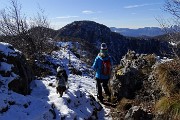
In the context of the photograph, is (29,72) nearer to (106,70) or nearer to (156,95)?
(106,70)

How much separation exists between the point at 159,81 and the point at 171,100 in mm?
1408

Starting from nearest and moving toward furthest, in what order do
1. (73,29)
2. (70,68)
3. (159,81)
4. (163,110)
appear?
(163,110) → (159,81) → (70,68) → (73,29)

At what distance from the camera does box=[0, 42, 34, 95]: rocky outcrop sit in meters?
9.73

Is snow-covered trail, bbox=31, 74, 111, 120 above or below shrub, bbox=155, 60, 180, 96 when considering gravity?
below

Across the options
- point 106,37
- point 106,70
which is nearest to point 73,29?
point 106,37

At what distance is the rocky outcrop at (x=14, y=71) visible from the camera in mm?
9734

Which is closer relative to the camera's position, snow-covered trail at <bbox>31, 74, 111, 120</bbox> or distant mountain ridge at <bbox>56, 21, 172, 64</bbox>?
snow-covered trail at <bbox>31, 74, 111, 120</bbox>

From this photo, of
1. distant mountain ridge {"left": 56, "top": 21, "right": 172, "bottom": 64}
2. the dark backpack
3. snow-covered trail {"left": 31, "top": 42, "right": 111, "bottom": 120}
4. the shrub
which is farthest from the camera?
distant mountain ridge {"left": 56, "top": 21, "right": 172, "bottom": 64}

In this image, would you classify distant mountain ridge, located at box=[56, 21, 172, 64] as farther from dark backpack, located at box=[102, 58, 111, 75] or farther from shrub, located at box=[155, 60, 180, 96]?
shrub, located at box=[155, 60, 180, 96]

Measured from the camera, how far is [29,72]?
38.3 ft

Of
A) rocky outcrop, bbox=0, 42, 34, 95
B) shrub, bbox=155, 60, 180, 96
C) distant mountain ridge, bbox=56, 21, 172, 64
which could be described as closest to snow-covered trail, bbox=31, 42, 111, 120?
rocky outcrop, bbox=0, 42, 34, 95

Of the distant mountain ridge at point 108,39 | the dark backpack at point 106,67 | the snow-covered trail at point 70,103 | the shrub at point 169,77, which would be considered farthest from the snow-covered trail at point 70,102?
the distant mountain ridge at point 108,39

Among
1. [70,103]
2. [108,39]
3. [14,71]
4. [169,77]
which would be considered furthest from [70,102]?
[108,39]

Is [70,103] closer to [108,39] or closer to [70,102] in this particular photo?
[70,102]
